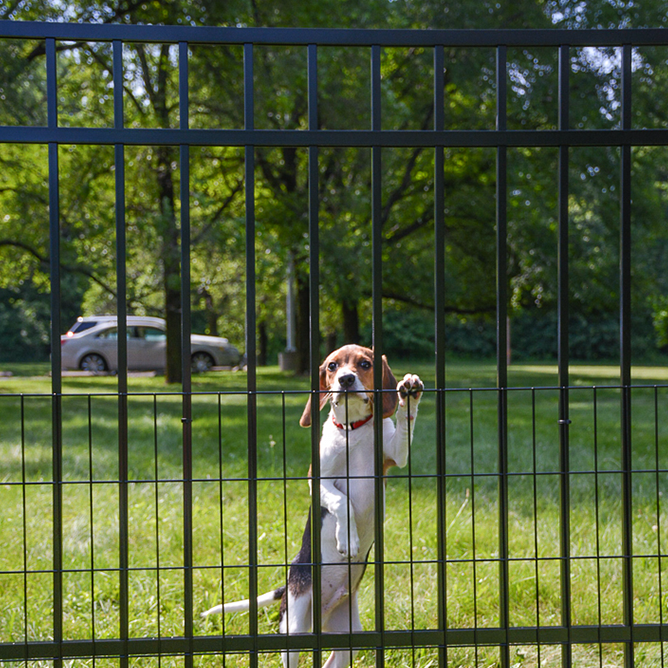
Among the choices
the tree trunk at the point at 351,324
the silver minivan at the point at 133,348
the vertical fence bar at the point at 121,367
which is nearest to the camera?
the vertical fence bar at the point at 121,367

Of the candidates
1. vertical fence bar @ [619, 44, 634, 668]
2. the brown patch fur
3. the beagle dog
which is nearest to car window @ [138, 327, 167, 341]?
the beagle dog

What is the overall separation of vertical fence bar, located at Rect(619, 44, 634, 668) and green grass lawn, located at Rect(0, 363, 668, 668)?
0.08 metres

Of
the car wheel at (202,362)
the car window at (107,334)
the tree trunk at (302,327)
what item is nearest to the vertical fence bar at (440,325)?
the tree trunk at (302,327)

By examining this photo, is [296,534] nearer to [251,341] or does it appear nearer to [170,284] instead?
[251,341]

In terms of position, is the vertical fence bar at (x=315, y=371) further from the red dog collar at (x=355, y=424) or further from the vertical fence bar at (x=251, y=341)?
the red dog collar at (x=355, y=424)

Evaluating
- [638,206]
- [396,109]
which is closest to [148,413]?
Result: [396,109]

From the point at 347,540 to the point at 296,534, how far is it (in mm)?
2154

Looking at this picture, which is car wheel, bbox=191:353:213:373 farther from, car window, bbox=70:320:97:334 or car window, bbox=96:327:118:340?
car window, bbox=70:320:97:334

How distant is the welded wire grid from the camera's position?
2.31 meters

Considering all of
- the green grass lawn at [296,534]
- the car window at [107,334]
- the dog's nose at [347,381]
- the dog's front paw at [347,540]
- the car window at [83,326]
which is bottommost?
the green grass lawn at [296,534]

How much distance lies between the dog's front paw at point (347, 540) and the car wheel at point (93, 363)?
16989 mm

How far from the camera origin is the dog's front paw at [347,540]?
2.55 metres

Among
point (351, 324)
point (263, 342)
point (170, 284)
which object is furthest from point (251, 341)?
point (263, 342)

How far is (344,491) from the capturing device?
107 inches
